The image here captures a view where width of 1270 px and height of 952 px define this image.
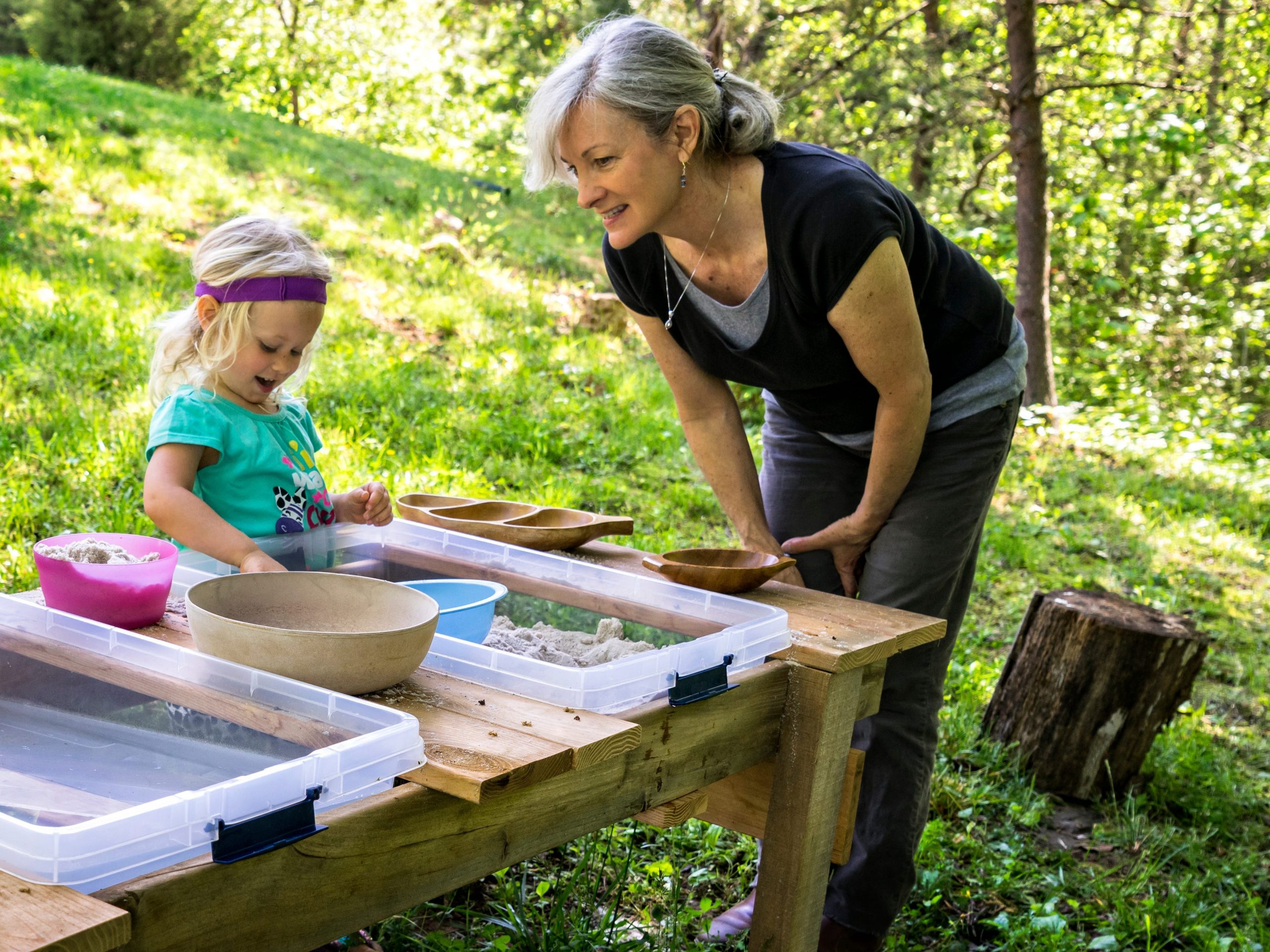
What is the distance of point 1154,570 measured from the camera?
504 cm

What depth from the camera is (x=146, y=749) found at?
1.09 metres

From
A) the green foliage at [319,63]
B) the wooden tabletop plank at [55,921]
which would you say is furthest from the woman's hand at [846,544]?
the green foliage at [319,63]

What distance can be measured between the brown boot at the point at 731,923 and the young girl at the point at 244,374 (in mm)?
1017

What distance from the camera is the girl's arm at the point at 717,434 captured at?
216 centimetres

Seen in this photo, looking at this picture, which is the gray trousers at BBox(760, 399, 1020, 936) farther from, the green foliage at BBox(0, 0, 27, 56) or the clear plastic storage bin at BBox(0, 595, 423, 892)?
the green foliage at BBox(0, 0, 27, 56)

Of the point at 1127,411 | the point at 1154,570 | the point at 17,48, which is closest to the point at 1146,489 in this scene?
the point at 1154,570

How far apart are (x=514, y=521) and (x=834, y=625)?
0.67 m

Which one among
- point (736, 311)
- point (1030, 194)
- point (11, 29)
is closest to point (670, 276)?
point (736, 311)

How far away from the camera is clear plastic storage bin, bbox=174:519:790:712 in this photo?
1280mm

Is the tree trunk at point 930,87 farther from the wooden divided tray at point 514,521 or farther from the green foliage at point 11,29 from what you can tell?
the green foliage at point 11,29

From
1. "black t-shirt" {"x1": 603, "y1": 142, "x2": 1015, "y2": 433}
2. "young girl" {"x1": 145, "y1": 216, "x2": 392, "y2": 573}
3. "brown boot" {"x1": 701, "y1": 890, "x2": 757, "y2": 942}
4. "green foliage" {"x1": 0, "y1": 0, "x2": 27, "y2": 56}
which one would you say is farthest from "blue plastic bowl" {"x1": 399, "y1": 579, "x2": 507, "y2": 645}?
"green foliage" {"x1": 0, "y1": 0, "x2": 27, "y2": 56}

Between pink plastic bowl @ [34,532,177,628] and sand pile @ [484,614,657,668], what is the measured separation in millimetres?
422

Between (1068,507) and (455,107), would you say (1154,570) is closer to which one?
(1068,507)

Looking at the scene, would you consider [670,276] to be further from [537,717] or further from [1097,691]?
[1097,691]
